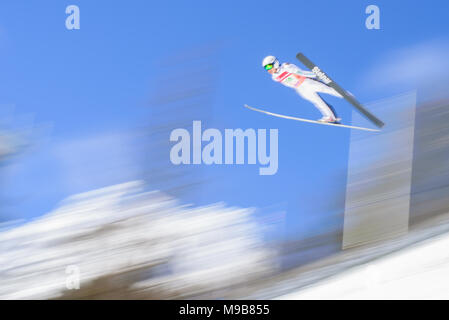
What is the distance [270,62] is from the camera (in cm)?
234

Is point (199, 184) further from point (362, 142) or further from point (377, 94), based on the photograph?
point (377, 94)

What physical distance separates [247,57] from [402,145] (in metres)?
0.94

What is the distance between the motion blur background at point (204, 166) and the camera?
7.55 ft

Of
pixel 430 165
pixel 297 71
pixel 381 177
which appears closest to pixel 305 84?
pixel 297 71

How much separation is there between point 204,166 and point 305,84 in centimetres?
67

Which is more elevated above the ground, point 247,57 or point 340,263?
point 247,57

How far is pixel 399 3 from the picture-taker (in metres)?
2.38

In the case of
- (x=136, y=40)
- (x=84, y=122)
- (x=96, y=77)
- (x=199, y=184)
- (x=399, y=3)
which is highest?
(x=399, y=3)

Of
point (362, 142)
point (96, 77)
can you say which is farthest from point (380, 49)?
point (96, 77)

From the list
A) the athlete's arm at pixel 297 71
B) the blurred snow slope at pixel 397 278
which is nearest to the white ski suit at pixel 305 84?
the athlete's arm at pixel 297 71

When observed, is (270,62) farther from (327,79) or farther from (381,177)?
(381,177)

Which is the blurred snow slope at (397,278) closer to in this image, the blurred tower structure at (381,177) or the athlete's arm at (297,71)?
the blurred tower structure at (381,177)

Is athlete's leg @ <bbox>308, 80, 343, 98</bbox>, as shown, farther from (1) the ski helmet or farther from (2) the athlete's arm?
(1) the ski helmet

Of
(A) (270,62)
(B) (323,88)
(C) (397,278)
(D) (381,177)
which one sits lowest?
(C) (397,278)
